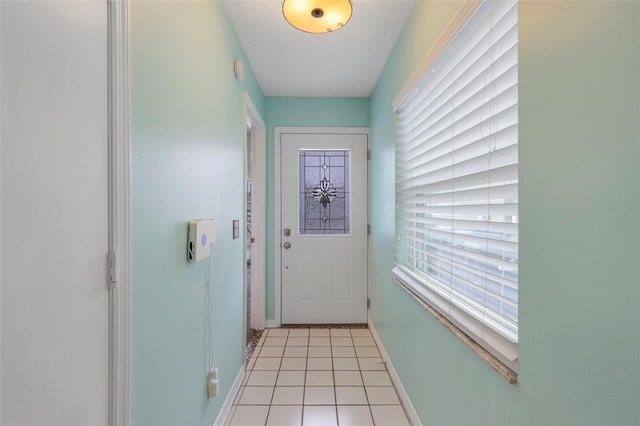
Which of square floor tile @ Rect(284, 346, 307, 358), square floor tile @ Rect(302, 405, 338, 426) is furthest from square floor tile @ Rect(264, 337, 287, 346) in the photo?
square floor tile @ Rect(302, 405, 338, 426)

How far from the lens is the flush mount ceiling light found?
144 centimetres

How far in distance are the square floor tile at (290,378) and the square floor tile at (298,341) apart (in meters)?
0.47

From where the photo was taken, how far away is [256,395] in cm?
204

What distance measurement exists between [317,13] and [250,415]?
221 centimetres

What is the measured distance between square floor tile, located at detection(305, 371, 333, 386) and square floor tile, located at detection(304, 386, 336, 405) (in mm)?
47

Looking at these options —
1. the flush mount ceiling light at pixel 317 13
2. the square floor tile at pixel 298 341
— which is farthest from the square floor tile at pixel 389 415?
the flush mount ceiling light at pixel 317 13

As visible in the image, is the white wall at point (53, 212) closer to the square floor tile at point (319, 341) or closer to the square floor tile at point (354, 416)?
the square floor tile at point (354, 416)

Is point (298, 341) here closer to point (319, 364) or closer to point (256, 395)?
point (319, 364)

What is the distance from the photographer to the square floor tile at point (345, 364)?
2.37 m

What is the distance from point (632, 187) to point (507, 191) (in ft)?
1.31

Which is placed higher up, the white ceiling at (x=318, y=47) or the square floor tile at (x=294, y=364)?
the white ceiling at (x=318, y=47)

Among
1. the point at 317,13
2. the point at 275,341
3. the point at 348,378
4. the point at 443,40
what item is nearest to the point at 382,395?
the point at 348,378

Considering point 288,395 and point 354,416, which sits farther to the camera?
point 288,395

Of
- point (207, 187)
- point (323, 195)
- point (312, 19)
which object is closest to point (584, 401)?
point (207, 187)
